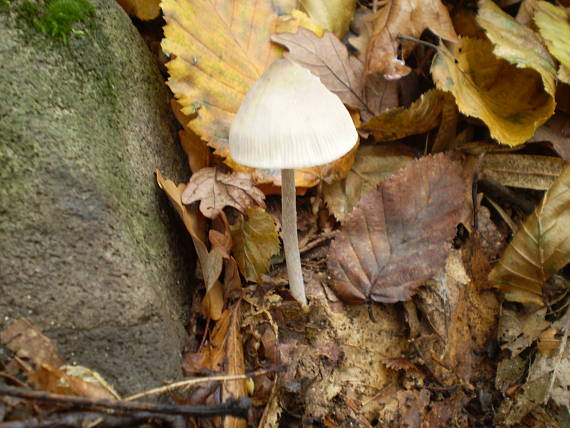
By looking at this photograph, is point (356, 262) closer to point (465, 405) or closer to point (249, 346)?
point (249, 346)

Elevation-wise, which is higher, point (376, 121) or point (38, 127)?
point (38, 127)

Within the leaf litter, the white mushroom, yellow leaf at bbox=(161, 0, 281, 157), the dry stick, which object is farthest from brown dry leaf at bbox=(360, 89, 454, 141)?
the dry stick

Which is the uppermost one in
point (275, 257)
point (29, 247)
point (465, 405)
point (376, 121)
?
point (29, 247)

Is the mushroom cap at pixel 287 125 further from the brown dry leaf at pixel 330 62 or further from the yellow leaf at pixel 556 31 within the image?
the yellow leaf at pixel 556 31

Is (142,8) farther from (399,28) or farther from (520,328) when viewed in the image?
(520,328)

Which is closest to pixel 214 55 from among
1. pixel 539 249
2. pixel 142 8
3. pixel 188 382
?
pixel 142 8

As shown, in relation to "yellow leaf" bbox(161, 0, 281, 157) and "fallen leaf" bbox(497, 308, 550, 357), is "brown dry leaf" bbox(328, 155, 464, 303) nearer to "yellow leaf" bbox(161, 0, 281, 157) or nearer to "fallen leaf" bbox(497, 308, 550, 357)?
"fallen leaf" bbox(497, 308, 550, 357)

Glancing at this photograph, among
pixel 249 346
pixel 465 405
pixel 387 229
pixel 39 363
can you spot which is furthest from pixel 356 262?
pixel 39 363
